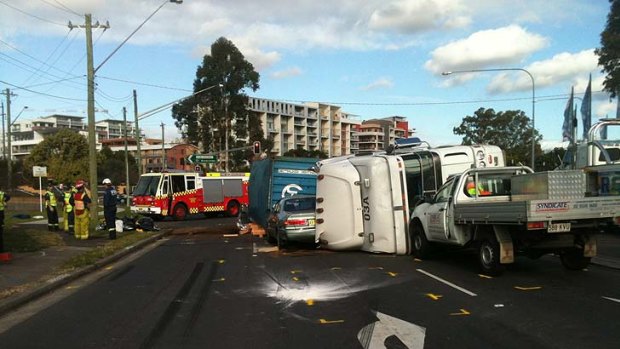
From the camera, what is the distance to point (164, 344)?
6.05 meters

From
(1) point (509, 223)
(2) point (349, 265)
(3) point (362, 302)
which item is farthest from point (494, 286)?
(2) point (349, 265)

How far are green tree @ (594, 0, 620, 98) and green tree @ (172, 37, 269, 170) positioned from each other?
115 feet

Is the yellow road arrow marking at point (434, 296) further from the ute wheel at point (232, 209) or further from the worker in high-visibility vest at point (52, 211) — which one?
the ute wheel at point (232, 209)

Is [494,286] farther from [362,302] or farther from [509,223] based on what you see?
[362,302]

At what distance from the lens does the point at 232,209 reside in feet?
116

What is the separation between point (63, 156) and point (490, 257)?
8690 centimetres

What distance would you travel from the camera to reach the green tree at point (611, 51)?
158 ft

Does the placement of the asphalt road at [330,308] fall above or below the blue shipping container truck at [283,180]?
below

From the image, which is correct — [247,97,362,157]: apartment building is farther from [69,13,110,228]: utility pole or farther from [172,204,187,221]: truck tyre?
[69,13,110,228]: utility pole

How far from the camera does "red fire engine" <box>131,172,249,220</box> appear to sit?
104ft

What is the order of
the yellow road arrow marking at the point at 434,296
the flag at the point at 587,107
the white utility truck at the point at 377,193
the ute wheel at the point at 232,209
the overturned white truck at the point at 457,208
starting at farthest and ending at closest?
1. the ute wheel at the point at 232,209
2. the flag at the point at 587,107
3. the white utility truck at the point at 377,193
4. the overturned white truck at the point at 457,208
5. the yellow road arrow marking at the point at 434,296

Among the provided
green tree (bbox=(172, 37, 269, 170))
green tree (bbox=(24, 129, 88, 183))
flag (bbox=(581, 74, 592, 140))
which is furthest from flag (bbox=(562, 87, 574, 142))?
green tree (bbox=(24, 129, 88, 183))

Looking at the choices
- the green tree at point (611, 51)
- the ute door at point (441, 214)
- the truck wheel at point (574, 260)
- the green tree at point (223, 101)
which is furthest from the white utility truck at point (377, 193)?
the green tree at point (223, 101)

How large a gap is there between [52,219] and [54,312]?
1498cm
